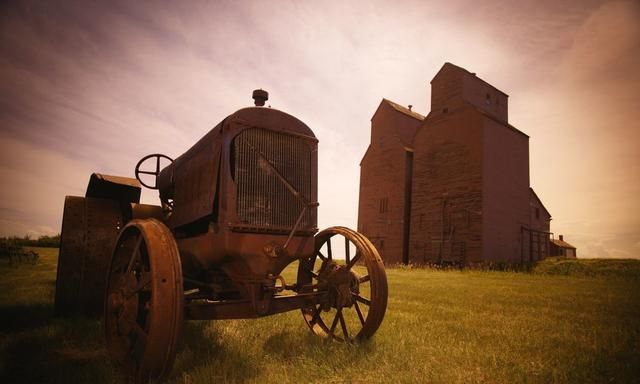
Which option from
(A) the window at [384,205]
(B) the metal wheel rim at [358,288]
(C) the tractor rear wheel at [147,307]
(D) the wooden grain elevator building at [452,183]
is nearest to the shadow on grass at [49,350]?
(C) the tractor rear wheel at [147,307]

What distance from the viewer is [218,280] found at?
3676mm

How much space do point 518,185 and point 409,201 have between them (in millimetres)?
6729

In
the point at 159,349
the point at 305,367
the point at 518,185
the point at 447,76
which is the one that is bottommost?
the point at 305,367

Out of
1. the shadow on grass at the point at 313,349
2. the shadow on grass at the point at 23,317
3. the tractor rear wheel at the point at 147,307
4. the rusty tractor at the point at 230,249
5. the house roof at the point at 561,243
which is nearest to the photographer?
the tractor rear wheel at the point at 147,307

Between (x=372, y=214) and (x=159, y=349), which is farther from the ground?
(x=372, y=214)

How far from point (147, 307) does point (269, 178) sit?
61.2 inches

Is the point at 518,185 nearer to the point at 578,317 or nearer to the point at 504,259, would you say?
the point at 504,259

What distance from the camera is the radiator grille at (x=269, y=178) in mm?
3240

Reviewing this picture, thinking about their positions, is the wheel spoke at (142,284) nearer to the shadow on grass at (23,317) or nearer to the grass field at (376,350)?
the grass field at (376,350)

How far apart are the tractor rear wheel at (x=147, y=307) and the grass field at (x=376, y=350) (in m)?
0.23

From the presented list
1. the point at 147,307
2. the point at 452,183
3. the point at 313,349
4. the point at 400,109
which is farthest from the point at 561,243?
the point at 147,307

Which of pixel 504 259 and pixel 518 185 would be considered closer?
pixel 504 259

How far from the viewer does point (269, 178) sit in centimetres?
340

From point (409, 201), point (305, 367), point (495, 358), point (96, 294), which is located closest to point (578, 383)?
point (495, 358)
